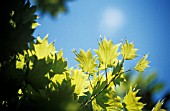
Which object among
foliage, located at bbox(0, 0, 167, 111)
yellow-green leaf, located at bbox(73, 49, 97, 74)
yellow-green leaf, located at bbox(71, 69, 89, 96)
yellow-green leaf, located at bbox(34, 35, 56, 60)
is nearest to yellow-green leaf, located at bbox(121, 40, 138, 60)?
foliage, located at bbox(0, 0, 167, 111)

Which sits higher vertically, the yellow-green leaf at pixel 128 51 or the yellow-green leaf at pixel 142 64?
the yellow-green leaf at pixel 128 51

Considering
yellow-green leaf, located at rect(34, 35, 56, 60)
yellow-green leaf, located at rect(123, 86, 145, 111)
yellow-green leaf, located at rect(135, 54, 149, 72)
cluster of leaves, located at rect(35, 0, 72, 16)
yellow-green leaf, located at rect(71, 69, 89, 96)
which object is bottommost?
yellow-green leaf, located at rect(123, 86, 145, 111)

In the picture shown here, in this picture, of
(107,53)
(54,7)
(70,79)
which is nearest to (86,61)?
(107,53)

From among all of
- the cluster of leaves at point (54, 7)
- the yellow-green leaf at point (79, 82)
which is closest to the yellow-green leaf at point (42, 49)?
the yellow-green leaf at point (79, 82)

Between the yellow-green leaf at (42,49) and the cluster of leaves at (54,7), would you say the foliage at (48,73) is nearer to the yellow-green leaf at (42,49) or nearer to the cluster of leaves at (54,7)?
the yellow-green leaf at (42,49)

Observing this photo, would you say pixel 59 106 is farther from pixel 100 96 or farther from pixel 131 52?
pixel 131 52

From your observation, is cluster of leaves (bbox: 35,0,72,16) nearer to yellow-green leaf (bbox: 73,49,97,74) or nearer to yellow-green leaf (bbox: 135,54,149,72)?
yellow-green leaf (bbox: 73,49,97,74)

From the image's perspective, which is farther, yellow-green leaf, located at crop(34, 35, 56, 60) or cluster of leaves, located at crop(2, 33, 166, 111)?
yellow-green leaf, located at crop(34, 35, 56, 60)

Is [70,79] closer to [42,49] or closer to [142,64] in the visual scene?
[42,49]
